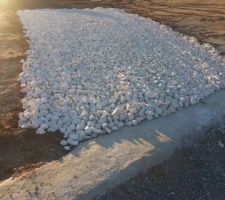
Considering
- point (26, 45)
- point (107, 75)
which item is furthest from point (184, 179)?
point (26, 45)

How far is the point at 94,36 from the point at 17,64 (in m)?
2.42

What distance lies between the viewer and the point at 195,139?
6.65m

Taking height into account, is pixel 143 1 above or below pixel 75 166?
above

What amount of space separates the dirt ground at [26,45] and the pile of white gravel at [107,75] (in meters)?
0.22

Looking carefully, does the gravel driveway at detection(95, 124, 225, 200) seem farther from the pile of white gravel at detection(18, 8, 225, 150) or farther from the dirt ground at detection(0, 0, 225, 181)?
the dirt ground at detection(0, 0, 225, 181)

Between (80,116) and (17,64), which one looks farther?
(17,64)

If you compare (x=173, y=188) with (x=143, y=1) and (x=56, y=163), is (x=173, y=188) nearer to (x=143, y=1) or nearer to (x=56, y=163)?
(x=56, y=163)

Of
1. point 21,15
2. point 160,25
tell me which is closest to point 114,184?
point 160,25

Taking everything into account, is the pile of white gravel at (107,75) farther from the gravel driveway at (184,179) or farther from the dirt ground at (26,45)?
the gravel driveway at (184,179)

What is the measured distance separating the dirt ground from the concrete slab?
31cm

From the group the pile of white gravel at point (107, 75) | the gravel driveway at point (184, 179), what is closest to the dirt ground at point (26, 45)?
the pile of white gravel at point (107, 75)

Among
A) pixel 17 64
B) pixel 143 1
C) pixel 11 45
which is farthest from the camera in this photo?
pixel 143 1

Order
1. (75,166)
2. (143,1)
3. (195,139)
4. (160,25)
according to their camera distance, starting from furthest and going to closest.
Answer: (143,1)
(160,25)
(195,139)
(75,166)

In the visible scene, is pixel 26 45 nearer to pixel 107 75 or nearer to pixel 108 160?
pixel 107 75
